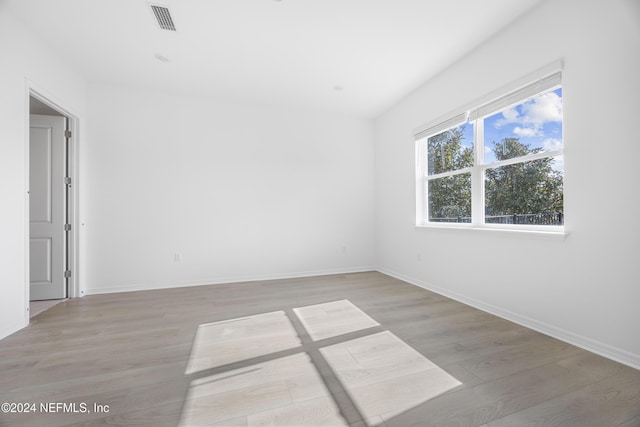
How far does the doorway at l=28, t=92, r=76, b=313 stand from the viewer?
3324mm

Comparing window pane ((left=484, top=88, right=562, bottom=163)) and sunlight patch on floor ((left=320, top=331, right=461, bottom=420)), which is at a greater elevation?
window pane ((left=484, top=88, right=562, bottom=163))

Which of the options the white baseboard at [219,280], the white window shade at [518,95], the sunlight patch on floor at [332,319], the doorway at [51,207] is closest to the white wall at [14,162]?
the doorway at [51,207]

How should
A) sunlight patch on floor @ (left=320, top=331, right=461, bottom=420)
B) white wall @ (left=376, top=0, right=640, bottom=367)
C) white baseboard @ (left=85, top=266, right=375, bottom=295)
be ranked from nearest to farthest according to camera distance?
sunlight patch on floor @ (left=320, top=331, right=461, bottom=420)
white wall @ (left=376, top=0, right=640, bottom=367)
white baseboard @ (left=85, top=266, right=375, bottom=295)

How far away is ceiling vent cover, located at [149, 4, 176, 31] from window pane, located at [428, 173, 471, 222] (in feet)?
11.8

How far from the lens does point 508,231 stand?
262 cm

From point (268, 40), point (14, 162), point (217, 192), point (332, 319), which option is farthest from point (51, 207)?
point (332, 319)

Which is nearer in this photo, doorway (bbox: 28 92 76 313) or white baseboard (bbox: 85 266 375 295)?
doorway (bbox: 28 92 76 313)

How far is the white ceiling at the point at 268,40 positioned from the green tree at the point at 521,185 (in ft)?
4.08

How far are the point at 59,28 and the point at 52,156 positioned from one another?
1.60 meters

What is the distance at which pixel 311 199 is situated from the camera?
474cm

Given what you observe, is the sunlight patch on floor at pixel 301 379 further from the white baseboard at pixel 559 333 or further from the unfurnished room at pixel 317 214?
the white baseboard at pixel 559 333

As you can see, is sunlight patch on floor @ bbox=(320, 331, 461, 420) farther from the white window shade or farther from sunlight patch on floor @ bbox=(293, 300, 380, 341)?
the white window shade

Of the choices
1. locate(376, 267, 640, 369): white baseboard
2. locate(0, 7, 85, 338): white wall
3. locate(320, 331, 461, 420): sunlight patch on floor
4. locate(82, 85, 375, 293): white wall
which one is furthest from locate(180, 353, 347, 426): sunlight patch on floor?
locate(82, 85, 375, 293): white wall

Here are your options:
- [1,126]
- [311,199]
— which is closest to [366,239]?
[311,199]
